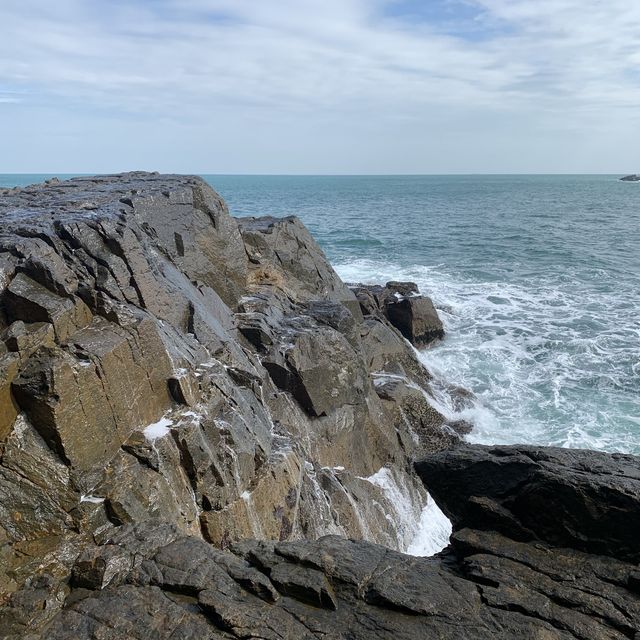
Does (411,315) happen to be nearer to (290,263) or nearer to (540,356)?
(540,356)

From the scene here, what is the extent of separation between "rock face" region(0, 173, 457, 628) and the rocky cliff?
0.04 meters

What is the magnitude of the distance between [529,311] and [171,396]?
26787mm

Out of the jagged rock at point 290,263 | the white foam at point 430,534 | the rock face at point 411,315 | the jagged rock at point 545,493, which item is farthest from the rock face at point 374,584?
the rock face at point 411,315

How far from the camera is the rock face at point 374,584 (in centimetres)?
680

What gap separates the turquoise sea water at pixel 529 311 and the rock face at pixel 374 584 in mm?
12120

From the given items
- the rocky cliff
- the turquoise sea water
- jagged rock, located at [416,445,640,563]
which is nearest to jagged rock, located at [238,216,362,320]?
the rocky cliff

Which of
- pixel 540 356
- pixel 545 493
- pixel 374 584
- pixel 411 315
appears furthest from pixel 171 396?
pixel 540 356

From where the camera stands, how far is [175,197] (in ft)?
58.0

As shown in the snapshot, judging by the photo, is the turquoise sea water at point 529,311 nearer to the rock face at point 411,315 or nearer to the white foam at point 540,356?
the white foam at point 540,356

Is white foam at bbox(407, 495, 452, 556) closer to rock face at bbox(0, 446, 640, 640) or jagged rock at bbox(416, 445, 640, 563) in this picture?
jagged rock at bbox(416, 445, 640, 563)

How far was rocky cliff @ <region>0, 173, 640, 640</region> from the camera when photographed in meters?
7.06

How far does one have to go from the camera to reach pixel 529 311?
33.0 metres

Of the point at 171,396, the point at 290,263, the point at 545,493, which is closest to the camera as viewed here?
the point at 545,493

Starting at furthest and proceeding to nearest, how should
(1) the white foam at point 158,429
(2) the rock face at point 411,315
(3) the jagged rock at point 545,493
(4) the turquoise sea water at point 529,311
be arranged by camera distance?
1. (2) the rock face at point 411,315
2. (4) the turquoise sea water at point 529,311
3. (1) the white foam at point 158,429
4. (3) the jagged rock at point 545,493
